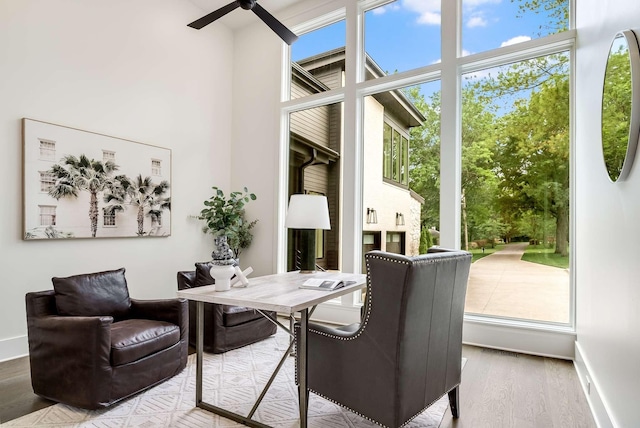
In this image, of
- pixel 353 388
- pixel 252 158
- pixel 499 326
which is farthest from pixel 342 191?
pixel 353 388

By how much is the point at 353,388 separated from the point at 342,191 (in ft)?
9.96

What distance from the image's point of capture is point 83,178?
385 cm

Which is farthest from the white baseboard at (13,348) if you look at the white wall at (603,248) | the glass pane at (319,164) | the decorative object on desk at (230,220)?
the white wall at (603,248)

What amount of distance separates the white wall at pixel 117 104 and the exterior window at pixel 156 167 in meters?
0.22

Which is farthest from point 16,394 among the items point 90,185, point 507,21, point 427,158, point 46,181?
point 507,21

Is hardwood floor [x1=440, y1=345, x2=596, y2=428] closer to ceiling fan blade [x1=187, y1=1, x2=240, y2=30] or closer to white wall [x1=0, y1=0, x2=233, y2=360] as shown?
ceiling fan blade [x1=187, y1=1, x2=240, y2=30]

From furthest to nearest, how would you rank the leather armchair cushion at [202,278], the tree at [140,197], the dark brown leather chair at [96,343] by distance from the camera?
the tree at [140,197], the leather armchair cushion at [202,278], the dark brown leather chair at [96,343]

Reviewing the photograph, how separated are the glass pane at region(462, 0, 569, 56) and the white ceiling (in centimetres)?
229

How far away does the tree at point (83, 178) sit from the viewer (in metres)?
3.66

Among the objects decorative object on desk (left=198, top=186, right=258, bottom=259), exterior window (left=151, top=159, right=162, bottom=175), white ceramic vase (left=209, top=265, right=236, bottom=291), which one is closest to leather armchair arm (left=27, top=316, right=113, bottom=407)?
white ceramic vase (left=209, top=265, right=236, bottom=291)

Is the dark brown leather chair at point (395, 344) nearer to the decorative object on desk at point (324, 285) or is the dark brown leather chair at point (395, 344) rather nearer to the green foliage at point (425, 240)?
the decorative object on desk at point (324, 285)

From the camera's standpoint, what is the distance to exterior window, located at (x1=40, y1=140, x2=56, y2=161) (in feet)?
11.6

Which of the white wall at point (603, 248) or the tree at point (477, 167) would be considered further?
the tree at point (477, 167)

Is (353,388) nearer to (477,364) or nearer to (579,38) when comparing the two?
(477,364)
